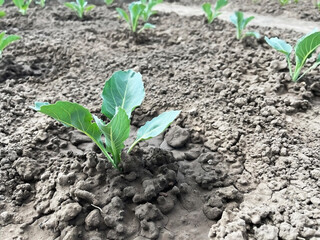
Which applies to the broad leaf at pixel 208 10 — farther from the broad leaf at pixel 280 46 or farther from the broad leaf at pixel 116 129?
the broad leaf at pixel 116 129

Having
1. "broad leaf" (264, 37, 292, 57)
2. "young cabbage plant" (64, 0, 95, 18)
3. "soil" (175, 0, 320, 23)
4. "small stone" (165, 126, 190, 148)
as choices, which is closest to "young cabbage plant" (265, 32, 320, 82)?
"broad leaf" (264, 37, 292, 57)

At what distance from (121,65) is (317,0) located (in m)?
3.91

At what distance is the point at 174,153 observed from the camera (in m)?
1.78

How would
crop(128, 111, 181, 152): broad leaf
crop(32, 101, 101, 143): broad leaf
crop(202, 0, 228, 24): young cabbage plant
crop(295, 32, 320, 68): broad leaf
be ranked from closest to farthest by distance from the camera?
crop(32, 101, 101, 143): broad leaf
crop(128, 111, 181, 152): broad leaf
crop(295, 32, 320, 68): broad leaf
crop(202, 0, 228, 24): young cabbage plant

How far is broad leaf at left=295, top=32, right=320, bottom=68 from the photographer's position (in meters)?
1.93

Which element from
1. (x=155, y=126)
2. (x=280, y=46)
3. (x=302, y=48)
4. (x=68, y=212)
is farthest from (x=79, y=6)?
A: (x=68, y=212)

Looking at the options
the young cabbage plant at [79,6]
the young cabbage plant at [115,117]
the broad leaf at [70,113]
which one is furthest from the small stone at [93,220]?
the young cabbage plant at [79,6]

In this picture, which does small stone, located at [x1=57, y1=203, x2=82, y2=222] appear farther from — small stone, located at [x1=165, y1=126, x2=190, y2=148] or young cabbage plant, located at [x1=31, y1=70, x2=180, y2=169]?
small stone, located at [x1=165, y1=126, x2=190, y2=148]

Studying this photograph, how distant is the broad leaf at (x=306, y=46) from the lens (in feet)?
6.34

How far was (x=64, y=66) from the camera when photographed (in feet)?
8.96

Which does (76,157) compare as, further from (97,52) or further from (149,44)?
(149,44)

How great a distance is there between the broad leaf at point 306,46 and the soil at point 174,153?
18 centimetres

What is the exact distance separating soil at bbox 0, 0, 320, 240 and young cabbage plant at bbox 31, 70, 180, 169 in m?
0.13

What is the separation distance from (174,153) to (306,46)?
1.19 meters
